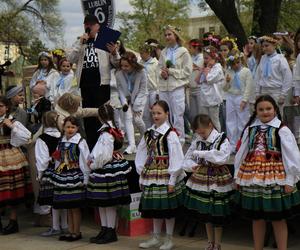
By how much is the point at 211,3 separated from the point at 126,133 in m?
7.84

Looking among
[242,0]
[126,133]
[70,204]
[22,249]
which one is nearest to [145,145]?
[70,204]

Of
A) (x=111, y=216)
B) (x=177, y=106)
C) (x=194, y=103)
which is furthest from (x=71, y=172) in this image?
(x=194, y=103)

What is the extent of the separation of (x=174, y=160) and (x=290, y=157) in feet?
4.34

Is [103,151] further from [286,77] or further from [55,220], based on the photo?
[286,77]

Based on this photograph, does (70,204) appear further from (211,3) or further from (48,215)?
(211,3)

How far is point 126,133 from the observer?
902cm

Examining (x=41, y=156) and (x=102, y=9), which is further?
(x=102, y=9)

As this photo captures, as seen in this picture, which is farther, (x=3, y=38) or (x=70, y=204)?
(x=3, y=38)

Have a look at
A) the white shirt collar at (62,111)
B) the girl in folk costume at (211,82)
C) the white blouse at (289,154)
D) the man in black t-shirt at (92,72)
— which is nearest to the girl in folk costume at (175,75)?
the girl in folk costume at (211,82)

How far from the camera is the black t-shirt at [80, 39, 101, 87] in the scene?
8.00 meters

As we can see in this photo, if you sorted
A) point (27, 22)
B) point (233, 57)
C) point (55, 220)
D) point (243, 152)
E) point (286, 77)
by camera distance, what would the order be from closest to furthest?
point (243, 152), point (55, 220), point (286, 77), point (233, 57), point (27, 22)

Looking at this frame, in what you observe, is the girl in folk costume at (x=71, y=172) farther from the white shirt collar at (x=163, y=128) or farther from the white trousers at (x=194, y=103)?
the white trousers at (x=194, y=103)

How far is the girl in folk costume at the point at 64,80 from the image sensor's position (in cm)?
954

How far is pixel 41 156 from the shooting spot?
278 inches
